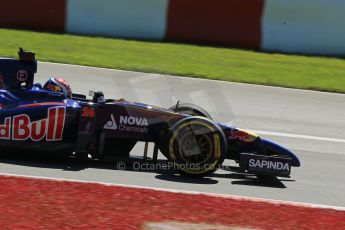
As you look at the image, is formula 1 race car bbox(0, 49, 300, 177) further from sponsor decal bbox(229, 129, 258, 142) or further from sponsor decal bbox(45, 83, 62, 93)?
sponsor decal bbox(45, 83, 62, 93)

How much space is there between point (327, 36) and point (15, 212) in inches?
528

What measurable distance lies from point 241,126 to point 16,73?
393cm

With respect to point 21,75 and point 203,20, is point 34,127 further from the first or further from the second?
point 203,20

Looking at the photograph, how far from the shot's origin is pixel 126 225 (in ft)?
16.0

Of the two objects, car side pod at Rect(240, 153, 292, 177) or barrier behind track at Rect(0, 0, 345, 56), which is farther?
barrier behind track at Rect(0, 0, 345, 56)

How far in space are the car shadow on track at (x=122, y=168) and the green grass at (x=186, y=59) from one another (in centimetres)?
609

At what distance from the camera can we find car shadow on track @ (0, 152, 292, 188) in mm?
6824

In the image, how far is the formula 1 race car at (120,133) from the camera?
6656mm

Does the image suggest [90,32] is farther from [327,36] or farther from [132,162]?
[132,162]

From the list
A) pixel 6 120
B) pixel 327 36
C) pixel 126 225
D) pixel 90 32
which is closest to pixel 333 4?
pixel 327 36

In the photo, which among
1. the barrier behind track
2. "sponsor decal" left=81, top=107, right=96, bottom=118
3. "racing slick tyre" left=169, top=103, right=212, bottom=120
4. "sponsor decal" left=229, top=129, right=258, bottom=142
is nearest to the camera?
"sponsor decal" left=81, top=107, right=96, bottom=118

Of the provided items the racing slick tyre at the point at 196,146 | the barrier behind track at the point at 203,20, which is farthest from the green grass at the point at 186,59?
the racing slick tyre at the point at 196,146

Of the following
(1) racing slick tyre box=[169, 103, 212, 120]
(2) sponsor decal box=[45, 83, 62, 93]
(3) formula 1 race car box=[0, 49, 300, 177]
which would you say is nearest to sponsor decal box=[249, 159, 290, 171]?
(3) formula 1 race car box=[0, 49, 300, 177]

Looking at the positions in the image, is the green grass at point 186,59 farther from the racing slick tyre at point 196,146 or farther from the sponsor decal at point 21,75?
the racing slick tyre at point 196,146
